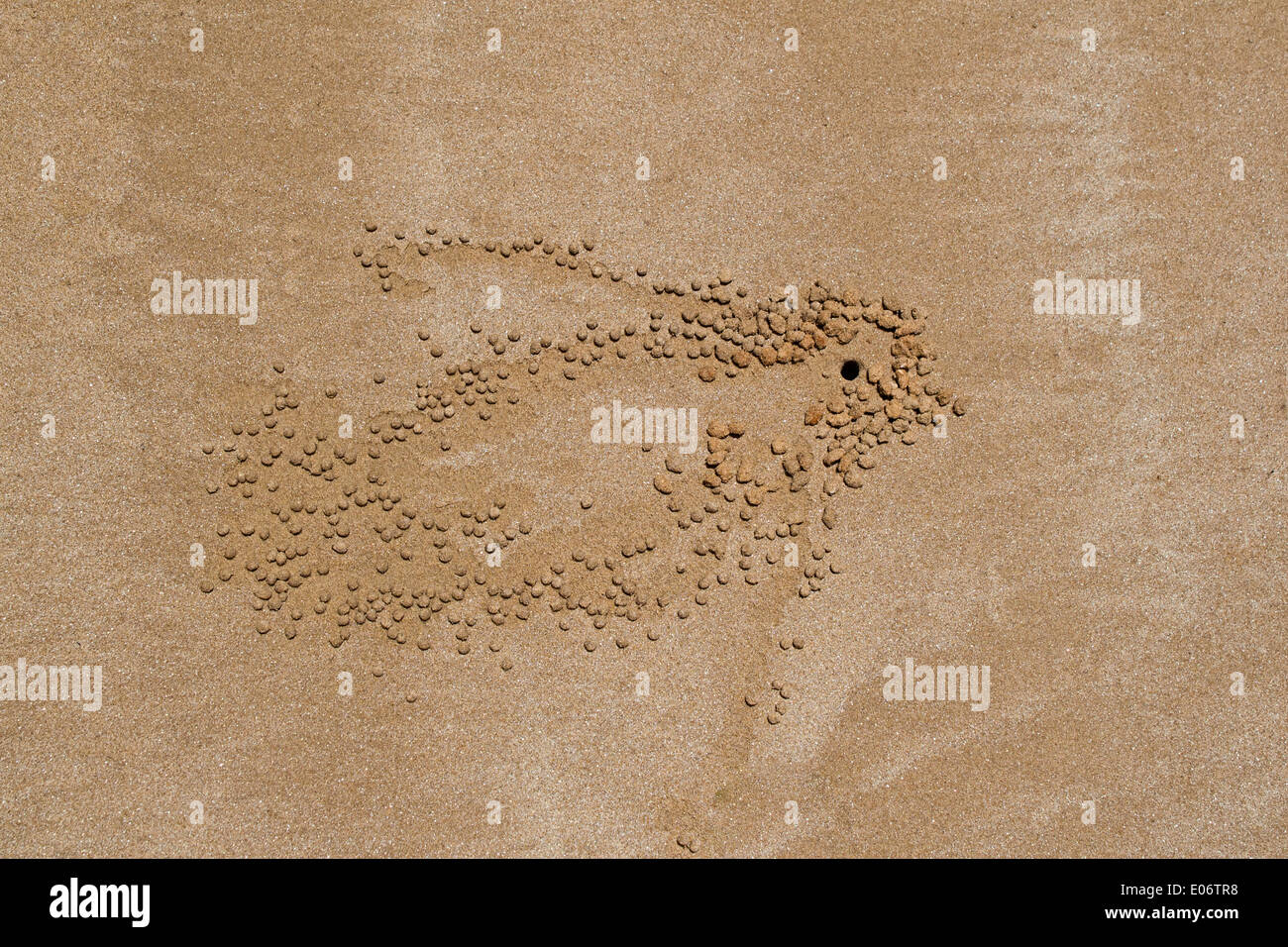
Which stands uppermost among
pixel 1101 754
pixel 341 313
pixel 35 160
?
pixel 35 160

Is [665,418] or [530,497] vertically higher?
[665,418]

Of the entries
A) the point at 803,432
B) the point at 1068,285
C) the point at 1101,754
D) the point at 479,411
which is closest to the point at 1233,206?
the point at 1068,285

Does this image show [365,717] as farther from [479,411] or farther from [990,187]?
[990,187]
